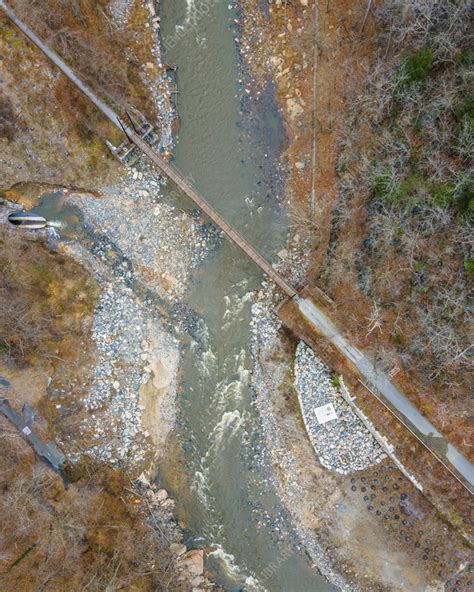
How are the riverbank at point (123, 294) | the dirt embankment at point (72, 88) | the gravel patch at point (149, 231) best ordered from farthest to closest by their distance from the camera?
the gravel patch at point (149, 231) < the riverbank at point (123, 294) < the dirt embankment at point (72, 88)

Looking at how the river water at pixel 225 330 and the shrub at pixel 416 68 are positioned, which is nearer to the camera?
the shrub at pixel 416 68

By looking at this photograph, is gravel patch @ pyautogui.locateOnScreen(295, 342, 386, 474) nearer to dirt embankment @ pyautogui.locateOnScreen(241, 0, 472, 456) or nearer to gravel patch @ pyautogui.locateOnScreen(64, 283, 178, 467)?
dirt embankment @ pyautogui.locateOnScreen(241, 0, 472, 456)

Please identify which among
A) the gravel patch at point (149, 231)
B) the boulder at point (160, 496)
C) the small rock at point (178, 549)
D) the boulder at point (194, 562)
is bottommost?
the boulder at point (194, 562)

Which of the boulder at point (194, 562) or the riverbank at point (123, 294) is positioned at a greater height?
the riverbank at point (123, 294)

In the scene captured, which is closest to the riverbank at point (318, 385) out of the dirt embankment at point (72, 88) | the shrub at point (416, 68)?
the shrub at point (416, 68)

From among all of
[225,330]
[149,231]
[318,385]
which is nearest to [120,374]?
[225,330]

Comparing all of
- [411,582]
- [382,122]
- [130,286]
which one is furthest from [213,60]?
[411,582]

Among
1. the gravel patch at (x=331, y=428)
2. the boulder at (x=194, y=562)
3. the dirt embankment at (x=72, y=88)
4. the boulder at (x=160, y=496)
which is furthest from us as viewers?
the boulder at (x=160, y=496)

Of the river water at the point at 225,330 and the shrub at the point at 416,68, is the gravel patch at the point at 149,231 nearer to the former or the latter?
the river water at the point at 225,330
